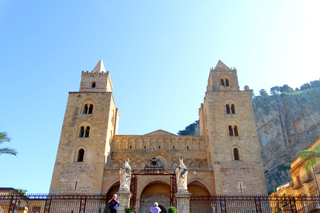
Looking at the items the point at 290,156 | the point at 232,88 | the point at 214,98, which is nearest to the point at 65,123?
the point at 214,98

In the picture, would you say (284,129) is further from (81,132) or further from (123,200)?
(123,200)

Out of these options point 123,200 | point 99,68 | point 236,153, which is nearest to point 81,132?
point 99,68

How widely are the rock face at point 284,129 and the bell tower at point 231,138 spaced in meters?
29.4

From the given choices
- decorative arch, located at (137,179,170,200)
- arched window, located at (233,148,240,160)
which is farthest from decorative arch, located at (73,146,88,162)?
arched window, located at (233,148,240,160)

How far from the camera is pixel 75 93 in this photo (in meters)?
29.5

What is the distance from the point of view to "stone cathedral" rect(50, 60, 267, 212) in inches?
967

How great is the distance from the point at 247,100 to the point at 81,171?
17.6 metres

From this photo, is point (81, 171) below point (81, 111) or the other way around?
below

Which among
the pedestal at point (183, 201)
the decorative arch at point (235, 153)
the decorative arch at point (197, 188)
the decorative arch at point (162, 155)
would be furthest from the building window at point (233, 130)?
the pedestal at point (183, 201)

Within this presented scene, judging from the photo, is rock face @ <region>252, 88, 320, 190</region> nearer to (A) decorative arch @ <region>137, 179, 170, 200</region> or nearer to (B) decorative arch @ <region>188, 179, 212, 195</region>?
(B) decorative arch @ <region>188, 179, 212, 195</region>

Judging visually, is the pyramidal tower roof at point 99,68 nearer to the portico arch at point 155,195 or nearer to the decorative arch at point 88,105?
the decorative arch at point 88,105

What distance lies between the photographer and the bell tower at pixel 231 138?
2445 cm

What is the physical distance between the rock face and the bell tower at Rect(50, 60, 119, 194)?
36421mm

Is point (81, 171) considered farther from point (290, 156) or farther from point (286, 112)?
point (286, 112)
